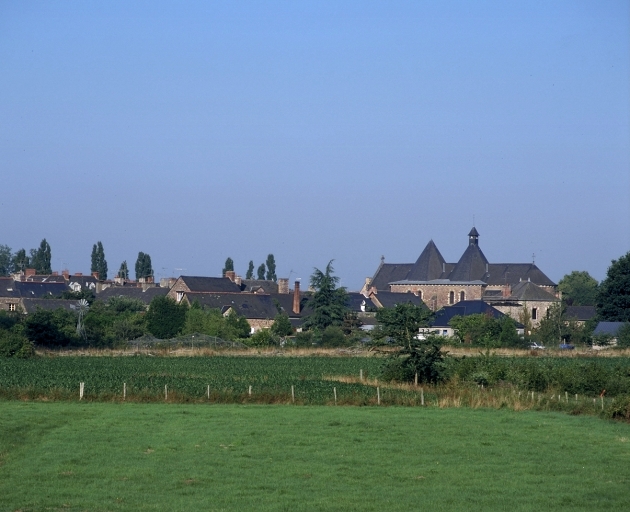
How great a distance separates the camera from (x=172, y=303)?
7425cm

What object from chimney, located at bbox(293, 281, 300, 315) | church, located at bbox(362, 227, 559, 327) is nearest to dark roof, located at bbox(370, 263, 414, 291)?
church, located at bbox(362, 227, 559, 327)

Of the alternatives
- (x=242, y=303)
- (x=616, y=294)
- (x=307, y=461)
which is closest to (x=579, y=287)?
(x=616, y=294)

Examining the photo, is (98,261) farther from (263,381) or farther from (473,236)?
(263,381)

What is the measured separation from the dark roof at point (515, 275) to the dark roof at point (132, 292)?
37.5m

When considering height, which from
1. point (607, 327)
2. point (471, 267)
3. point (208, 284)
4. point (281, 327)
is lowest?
point (281, 327)

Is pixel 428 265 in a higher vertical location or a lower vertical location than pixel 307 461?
higher

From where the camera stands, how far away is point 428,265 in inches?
4542

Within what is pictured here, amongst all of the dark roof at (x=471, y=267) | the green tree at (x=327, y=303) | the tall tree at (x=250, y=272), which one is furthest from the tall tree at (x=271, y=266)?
the green tree at (x=327, y=303)

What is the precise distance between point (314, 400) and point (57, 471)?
14.6 metres

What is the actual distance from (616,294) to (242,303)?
34981 millimetres

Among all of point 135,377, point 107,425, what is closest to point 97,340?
point 135,377

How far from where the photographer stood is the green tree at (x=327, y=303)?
83.9 meters

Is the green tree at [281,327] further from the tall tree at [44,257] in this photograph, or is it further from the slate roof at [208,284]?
the tall tree at [44,257]

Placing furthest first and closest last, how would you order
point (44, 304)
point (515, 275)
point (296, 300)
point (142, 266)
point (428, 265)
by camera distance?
point (142, 266) < point (428, 265) < point (515, 275) < point (296, 300) < point (44, 304)
